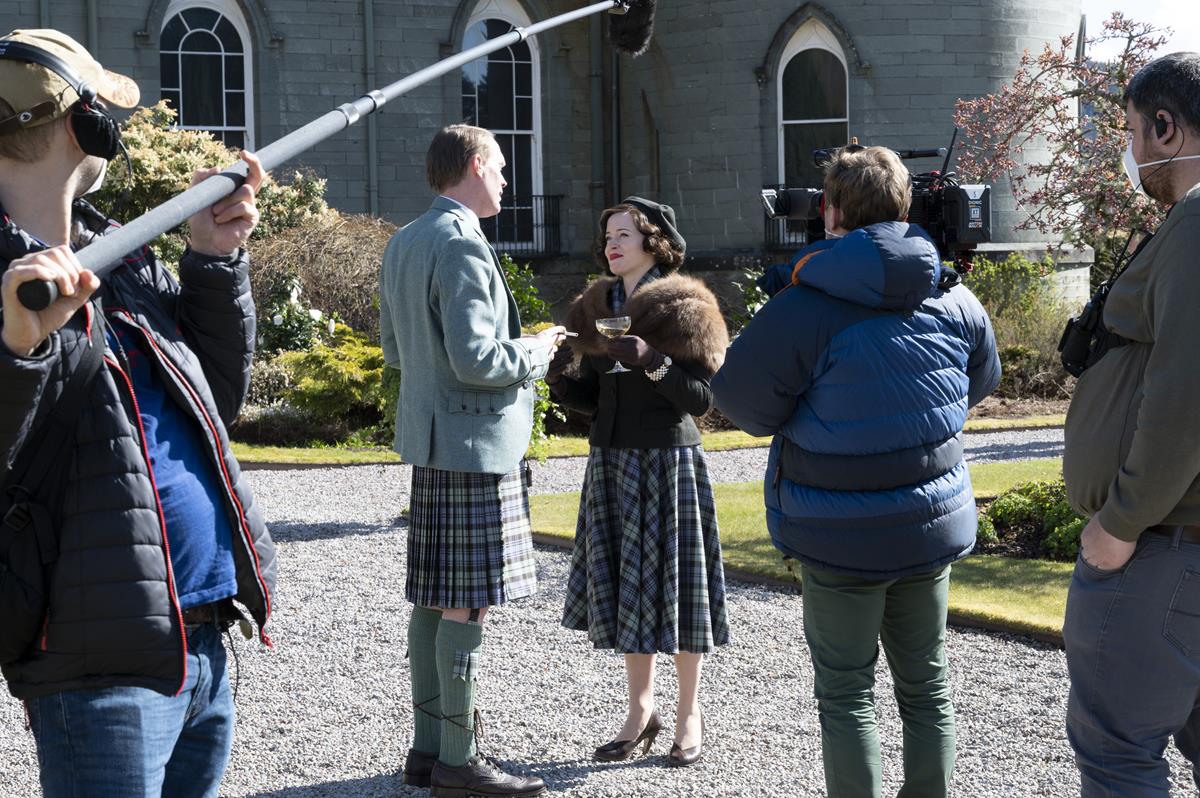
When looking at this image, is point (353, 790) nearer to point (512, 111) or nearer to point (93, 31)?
point (93, 31)

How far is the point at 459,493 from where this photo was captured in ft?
13.5

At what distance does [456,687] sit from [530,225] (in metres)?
15.5

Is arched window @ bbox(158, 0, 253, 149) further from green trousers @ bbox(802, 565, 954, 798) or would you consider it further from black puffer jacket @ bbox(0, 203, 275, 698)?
black puffer jacket @ bbox(0, 203, 275, 698)

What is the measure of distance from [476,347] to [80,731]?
1.92m

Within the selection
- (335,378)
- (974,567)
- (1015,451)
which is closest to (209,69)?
(335,378)

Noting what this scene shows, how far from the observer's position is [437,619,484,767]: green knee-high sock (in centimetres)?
409

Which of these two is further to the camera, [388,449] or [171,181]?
[171,181]

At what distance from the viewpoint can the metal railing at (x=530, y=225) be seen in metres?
18.9

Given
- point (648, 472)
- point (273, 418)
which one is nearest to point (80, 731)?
point (648, 472)

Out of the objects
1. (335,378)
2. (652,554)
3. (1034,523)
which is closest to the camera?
(652,554)

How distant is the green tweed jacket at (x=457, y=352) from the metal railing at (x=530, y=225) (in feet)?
48.5

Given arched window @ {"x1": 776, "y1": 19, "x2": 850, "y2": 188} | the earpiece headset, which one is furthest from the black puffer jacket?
arched window @ {"x1": 776, "y1": 19, "x2": 850, "y2": 188}

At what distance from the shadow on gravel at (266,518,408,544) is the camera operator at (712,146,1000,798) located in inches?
213

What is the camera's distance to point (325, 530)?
28.9ft
